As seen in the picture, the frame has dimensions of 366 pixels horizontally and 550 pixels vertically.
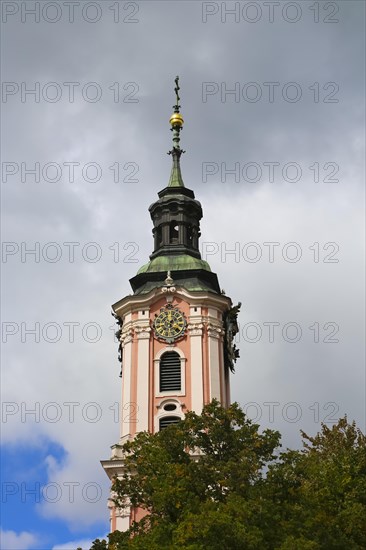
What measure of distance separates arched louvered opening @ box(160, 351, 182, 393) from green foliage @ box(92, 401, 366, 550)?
15.6 meters

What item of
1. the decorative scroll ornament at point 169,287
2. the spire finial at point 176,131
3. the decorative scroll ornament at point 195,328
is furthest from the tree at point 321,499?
the spire finial at point 176,131

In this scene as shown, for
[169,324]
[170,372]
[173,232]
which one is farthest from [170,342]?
[173,232]

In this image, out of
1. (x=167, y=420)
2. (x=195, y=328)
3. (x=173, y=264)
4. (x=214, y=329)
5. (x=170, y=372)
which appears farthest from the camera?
(x=173, y=264)

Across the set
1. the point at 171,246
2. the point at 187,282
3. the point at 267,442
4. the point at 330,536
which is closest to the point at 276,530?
the point at 330,536

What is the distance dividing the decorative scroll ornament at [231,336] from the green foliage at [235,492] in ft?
58.8

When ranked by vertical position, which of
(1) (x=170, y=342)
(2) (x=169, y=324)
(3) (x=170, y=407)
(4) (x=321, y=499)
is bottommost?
(4) (x=321, y=499)

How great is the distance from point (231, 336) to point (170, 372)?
17.5ft

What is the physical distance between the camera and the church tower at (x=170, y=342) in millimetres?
44875

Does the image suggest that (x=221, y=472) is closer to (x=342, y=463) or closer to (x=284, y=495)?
(x=284, y=495)

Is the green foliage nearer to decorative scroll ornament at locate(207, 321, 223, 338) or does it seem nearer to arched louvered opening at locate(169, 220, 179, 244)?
decorative scroll ornament at locate(207, 321, 223, 338)

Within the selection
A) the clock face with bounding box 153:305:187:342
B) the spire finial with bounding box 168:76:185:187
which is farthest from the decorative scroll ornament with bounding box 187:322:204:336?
Answer: the spire finial with bounding box 168:76:185:187

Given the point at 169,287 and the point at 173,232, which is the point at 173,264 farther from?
the point at 173,232

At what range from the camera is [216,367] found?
152ft

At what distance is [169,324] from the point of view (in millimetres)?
47406
